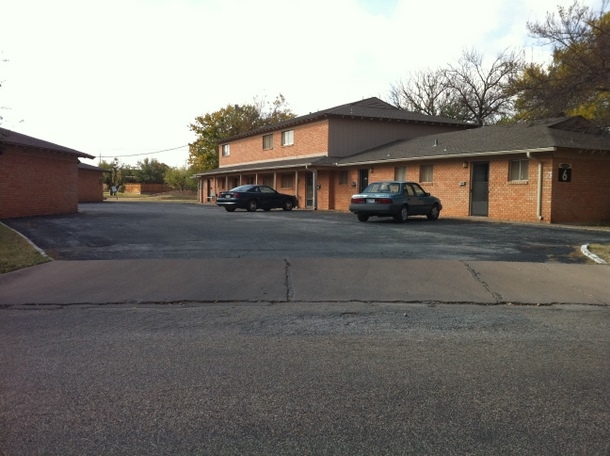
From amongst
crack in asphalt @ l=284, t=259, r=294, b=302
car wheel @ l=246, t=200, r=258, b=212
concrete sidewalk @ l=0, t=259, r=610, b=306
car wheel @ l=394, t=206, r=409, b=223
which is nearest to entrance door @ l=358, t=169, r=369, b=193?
car wheel @ l=246, t=200, r=258, b=212

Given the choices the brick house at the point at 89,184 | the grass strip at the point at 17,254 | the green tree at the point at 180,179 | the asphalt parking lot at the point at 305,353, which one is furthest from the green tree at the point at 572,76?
the green tree at the point at 180,179

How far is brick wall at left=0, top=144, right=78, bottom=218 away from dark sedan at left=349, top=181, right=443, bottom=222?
1286cm

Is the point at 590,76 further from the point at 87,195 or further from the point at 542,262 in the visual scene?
the point at 87,195

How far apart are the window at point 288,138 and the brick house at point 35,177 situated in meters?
13.8

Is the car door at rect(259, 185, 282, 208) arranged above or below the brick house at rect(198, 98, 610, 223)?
below

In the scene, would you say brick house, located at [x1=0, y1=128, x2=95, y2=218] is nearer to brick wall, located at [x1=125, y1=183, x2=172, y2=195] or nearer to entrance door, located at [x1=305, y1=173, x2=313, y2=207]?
entrance door, located at [x1=305, y1=173, x2=313, y2=207]

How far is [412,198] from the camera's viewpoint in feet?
65.0

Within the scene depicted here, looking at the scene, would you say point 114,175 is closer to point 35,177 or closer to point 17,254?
point 35,177

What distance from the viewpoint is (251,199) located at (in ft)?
93.7

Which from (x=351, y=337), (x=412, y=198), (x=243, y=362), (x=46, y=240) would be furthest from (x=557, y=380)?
(x=412, y=198)

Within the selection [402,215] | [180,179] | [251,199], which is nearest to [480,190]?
[402,215]

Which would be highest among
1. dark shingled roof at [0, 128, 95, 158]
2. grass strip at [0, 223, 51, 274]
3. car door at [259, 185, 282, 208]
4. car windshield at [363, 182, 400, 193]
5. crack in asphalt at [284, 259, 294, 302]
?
dark shingled roof at [0, 128, 95, 158]

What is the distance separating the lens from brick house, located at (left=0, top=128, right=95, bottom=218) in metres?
21.0

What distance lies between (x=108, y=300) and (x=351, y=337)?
12.6 feet
